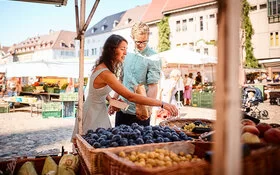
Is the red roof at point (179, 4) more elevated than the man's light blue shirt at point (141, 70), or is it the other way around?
the red roof at point (179, 4)

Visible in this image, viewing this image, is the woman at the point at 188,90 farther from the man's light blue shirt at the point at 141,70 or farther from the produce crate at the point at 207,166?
the produce crate at the point at 207,166

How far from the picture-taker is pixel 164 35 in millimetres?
31797

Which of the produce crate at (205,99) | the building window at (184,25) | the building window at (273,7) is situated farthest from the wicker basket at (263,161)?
the building window at (184,25)

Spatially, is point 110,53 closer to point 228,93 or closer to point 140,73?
point 140,73

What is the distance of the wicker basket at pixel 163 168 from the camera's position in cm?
114

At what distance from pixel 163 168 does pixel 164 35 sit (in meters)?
31.5

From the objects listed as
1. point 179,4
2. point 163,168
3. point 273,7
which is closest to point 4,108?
point 163,168

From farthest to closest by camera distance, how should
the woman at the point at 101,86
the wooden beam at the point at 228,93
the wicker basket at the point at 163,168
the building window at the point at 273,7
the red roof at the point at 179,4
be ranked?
1. the red roof at the point at 179,4
2. the building window at the point at 273,7
3. the woman at the point at 101,86
4. the wicker basket at the point at 163,168
5. the wooden beam at the point at 228,93

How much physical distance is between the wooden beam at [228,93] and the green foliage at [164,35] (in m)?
31.3

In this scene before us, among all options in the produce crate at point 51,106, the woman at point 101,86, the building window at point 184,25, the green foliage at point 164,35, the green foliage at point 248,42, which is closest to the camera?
the woman at point 101,86

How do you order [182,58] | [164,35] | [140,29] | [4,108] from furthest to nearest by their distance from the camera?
[164,35], [4,108], [182,58], [140,29]

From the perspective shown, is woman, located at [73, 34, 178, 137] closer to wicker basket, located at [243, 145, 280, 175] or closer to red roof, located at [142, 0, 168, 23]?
wicker basket, located at [243, 145, 280, 175]

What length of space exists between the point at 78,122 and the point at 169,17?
3131 centimetres

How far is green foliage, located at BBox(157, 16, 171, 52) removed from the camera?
104 feet
